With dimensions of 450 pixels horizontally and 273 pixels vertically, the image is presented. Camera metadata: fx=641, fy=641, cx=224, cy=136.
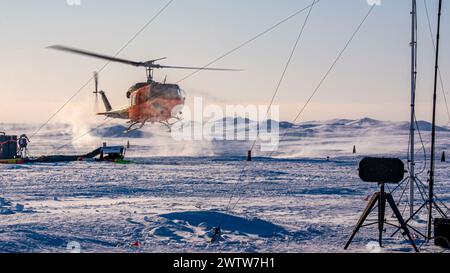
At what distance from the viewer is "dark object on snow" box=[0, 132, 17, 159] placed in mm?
41781

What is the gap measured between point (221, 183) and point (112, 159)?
51.1 feet

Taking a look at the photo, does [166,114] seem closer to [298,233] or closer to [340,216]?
[340,216]

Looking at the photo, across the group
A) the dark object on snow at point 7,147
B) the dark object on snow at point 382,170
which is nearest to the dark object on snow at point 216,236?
the dark object on snow at point 382,170

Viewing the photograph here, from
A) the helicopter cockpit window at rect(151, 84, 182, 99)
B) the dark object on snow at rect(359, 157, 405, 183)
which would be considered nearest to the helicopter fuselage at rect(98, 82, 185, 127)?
the helicopter cockpit window at rect(151, 84, 182, 99)

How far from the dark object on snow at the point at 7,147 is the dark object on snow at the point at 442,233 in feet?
114

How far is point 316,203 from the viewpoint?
19000mm

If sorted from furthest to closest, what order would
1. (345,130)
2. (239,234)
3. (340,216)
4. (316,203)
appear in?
(345,130) < (316,203) < (340,216) < (239,234)

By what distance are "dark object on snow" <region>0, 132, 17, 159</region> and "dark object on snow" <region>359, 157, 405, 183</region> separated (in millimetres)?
34744

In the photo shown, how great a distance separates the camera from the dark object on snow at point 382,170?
441 inches

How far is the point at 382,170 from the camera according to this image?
37.0ft

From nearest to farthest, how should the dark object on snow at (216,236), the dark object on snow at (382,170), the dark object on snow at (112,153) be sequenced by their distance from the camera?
the dark object on snow at (382,170)
the dark object on snow at (216,236)
the dark object on snow at (112,153)

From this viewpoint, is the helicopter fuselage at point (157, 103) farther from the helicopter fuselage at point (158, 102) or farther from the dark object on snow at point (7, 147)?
the dark object on snow at point (7, 147)

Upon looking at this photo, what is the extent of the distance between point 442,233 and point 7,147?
3520cm

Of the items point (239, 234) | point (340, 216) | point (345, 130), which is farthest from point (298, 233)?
point (345, 130)
